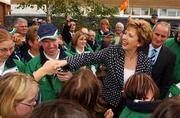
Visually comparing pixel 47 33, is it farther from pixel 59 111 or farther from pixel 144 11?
pixel 144 11

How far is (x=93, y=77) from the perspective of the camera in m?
3.21

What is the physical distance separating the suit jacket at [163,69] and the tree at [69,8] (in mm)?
10336

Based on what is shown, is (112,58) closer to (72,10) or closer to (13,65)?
(13,65)

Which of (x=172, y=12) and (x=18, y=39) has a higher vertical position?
(x=18, y=39)

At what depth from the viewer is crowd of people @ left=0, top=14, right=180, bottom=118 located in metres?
2.47

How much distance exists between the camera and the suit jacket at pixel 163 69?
16.1ft

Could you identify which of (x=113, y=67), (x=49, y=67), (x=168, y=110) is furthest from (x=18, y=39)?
(x=168, y=110)

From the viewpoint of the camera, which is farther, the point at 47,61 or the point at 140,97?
the point at 47,61

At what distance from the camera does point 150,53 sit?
5082 mm

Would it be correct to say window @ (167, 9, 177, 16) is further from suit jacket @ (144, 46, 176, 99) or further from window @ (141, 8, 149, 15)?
suit jacket @ (144, 46, 176, 99)

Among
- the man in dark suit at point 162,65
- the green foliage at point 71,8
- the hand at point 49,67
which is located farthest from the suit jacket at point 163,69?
the green foliage at point 71,8

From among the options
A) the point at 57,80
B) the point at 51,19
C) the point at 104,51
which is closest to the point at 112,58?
the point at 104,51

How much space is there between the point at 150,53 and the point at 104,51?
95 cm

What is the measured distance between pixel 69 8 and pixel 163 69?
11.6 metres
